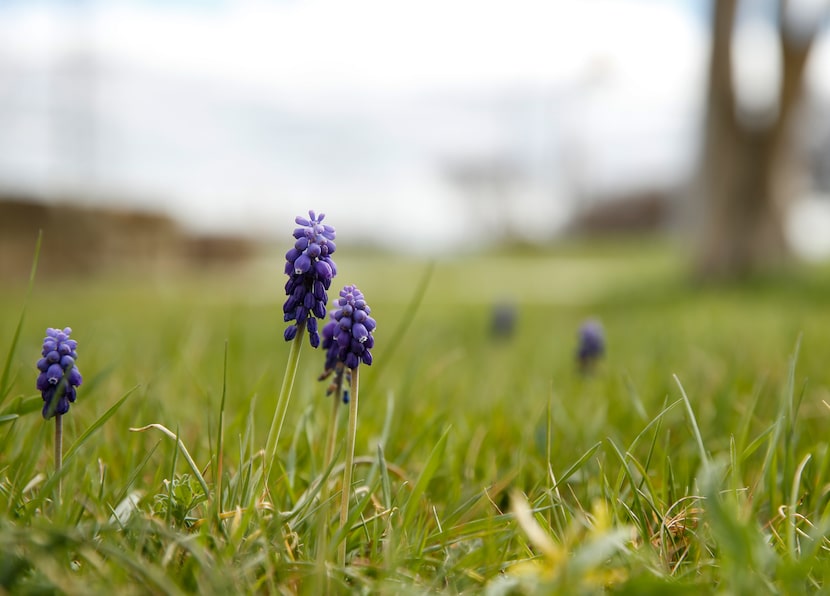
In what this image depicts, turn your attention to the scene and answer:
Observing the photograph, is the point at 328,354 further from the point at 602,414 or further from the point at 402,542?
the point at 602,414

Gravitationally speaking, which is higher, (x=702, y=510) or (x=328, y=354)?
(x=328, y=354)

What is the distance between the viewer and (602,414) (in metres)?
2.41

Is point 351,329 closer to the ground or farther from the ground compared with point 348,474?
farther from the ground

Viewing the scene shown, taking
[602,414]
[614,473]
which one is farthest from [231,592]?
[602,414]

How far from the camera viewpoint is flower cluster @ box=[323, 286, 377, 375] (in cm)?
143

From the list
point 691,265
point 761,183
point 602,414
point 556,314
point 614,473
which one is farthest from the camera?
point 691,265

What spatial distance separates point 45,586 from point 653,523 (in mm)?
1167

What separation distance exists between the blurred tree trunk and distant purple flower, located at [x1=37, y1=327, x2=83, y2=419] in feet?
33.1

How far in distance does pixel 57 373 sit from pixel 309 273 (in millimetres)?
536

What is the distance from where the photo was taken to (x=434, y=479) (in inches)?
78.8

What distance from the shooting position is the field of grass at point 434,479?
121 centimetres

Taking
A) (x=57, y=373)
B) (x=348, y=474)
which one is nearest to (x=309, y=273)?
(x=348, y=474)

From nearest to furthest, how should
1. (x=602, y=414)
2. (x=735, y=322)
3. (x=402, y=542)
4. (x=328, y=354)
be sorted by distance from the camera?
(x=402, y=542) < (x=328, y=354) < (x=602, y=414) < (x=735, y=322)

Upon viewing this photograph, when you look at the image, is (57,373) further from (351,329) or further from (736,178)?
(736,178)
